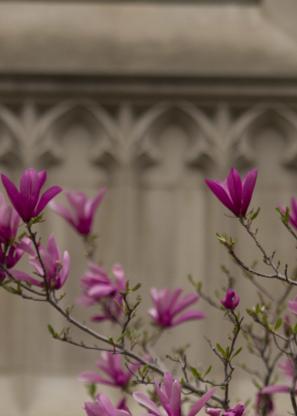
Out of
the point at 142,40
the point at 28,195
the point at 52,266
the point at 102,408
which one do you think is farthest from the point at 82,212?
the point at 142,40

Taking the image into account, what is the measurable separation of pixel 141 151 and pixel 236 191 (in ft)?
6.45

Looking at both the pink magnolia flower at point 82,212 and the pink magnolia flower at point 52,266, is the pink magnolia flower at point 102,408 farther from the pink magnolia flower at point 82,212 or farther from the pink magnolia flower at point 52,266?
the pink magnolia flower at point 82,212

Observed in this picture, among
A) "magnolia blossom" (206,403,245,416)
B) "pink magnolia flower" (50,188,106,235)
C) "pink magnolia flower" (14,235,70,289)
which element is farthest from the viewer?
"pink magnolia flower" (50,188,106,235)

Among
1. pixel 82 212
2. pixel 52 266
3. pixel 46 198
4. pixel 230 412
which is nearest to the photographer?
pixel 230 412

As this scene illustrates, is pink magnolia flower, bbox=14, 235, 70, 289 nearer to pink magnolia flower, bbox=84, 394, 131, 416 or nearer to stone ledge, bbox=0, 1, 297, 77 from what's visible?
pink magnolia flower, bbox=84, 394, 131, 416

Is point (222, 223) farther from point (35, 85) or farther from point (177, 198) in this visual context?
point (35, 85)

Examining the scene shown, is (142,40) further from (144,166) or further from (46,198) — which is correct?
(46,198)

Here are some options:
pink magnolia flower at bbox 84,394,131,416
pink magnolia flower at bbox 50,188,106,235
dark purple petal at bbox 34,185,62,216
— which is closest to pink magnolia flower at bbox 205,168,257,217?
dark purple petal at bbox 34,185,62,216

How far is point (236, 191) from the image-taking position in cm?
161

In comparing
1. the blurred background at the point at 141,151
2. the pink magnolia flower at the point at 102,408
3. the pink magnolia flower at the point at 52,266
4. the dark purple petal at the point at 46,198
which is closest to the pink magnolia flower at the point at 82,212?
the pink magnolia flower at the point at 52,266

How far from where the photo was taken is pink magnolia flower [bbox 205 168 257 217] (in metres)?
1.61

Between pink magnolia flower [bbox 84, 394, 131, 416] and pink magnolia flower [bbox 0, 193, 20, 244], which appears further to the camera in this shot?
pink magnolia flower [bbox 0, 193, 20, 244]

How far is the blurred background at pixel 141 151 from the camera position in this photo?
352 cm

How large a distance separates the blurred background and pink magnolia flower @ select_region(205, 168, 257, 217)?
1895 mm
